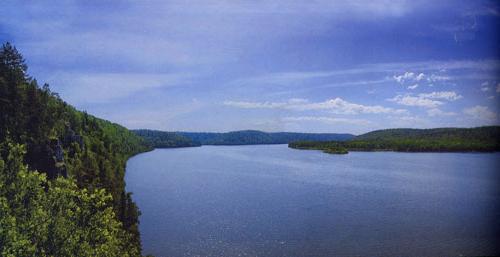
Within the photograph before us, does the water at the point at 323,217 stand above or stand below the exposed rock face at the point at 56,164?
below

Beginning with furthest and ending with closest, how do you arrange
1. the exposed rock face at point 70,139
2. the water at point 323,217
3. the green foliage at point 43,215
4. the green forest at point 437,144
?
the green forest at point 437,144, the exposed rock face at point 70,139, the water at point 323,217, the green foliage at point 43,215

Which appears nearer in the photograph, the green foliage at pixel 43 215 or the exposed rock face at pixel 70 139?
the green foliage at pixel 43 215

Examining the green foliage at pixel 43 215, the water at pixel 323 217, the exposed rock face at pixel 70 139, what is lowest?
the water at pixel 323 217

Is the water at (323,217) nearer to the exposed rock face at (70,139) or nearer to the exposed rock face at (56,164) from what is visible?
the exposed rock face at (56,164)

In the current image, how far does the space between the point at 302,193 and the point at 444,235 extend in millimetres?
25599

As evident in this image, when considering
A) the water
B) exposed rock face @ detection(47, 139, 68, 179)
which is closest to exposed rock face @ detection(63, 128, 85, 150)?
the water

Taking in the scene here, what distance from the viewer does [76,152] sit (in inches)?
2003

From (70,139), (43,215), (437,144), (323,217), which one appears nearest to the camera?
(43,215)

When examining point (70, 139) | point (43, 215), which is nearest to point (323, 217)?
point (70, 139)

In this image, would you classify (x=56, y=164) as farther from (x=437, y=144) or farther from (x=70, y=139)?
(x=437, y=144)

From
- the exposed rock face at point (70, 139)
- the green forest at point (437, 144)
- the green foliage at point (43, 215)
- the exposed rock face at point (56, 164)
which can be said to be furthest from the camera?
the green forest at point (437, 144)

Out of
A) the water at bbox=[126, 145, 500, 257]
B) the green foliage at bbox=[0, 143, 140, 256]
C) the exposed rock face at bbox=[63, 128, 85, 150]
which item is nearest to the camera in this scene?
the green foliage at bbox=[0, 143, 140, 256]

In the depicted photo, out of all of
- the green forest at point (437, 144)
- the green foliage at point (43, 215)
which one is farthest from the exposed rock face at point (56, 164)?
the green forest at point (437, 144)

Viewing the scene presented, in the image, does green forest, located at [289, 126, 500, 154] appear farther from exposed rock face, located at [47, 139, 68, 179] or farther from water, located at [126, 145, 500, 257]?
exposed rock face, located at [47, 139, 68, 179]
